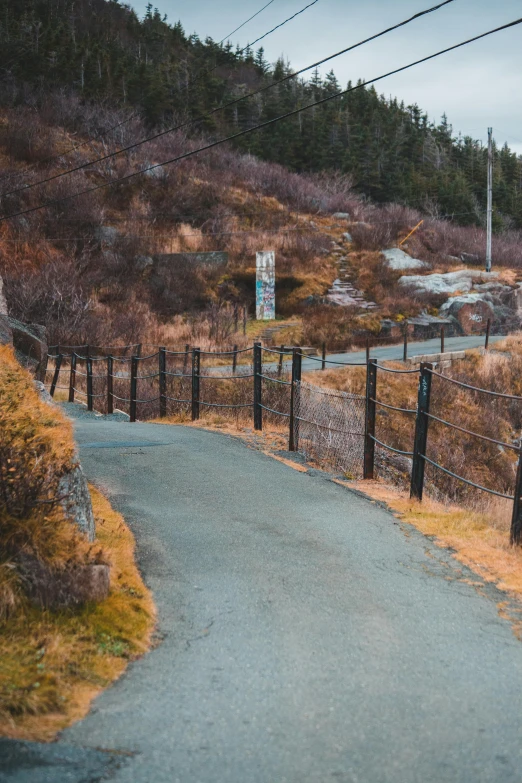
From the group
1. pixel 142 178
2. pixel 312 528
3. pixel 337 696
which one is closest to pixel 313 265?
pixel 142 178

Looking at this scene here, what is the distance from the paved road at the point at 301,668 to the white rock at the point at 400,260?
34540 millimetres

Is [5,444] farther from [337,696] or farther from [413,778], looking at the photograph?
[413,778]

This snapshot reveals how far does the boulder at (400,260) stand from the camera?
40.0 metres

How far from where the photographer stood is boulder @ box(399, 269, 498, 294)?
36781 mm

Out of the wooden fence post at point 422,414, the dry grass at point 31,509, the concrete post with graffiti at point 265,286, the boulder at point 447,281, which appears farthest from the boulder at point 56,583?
the boulder at point 447,281

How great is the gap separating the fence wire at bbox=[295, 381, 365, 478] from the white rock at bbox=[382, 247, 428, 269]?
98.5 feet

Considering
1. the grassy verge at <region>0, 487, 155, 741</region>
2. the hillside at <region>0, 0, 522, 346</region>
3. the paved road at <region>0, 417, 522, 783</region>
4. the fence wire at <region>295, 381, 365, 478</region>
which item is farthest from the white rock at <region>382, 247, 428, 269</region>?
the grassy verge at <region>0, 487, 155, 741</region>

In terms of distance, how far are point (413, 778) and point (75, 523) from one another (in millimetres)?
2542

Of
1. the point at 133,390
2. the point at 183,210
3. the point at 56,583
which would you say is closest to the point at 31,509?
the point at 56,583

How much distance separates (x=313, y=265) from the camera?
38.0 metres

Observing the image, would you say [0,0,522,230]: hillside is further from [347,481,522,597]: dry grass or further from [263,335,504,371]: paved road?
[347,481,522,597]: dry grass

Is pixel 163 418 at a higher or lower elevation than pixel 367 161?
lower

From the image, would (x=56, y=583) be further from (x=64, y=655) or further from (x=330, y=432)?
(x=330, y=432)

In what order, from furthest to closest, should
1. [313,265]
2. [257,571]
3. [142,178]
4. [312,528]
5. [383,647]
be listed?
[142,178]
[313,265]
[312,528]
[257,571]
[383,647]
